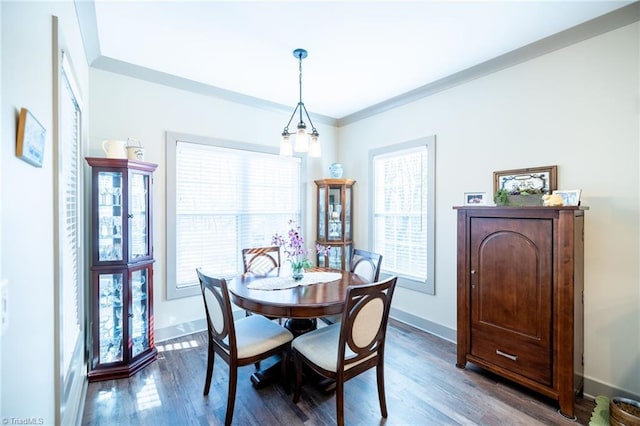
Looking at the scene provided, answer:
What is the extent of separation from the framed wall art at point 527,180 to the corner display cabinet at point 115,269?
10.9 ft

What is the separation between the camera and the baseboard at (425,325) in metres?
3.12

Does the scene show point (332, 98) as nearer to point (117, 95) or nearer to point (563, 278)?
point (117, 95)

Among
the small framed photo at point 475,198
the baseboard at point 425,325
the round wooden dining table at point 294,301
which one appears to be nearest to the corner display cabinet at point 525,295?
the small framed photo at point 475,198

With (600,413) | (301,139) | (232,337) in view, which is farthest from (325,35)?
(600,413)

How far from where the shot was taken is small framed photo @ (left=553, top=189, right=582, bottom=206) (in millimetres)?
2097

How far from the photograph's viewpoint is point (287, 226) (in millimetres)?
4055

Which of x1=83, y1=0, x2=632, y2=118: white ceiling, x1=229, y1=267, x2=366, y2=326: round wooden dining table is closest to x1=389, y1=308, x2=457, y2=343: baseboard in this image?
x1=229, y1=267, x2=366, y2=326: round wooden dining table

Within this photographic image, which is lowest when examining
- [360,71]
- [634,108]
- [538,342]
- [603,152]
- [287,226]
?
[538,342]

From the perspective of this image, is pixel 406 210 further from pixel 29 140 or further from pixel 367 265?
pixel 29 140

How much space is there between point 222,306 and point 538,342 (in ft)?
7.58

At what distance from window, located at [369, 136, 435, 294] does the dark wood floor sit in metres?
1.14

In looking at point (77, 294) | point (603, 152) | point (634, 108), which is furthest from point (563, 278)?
point (77, 294)

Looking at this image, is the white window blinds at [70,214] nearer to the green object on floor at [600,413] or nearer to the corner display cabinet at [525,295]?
the corner display cabinet at [525,295]

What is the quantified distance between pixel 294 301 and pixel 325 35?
2.10 m
